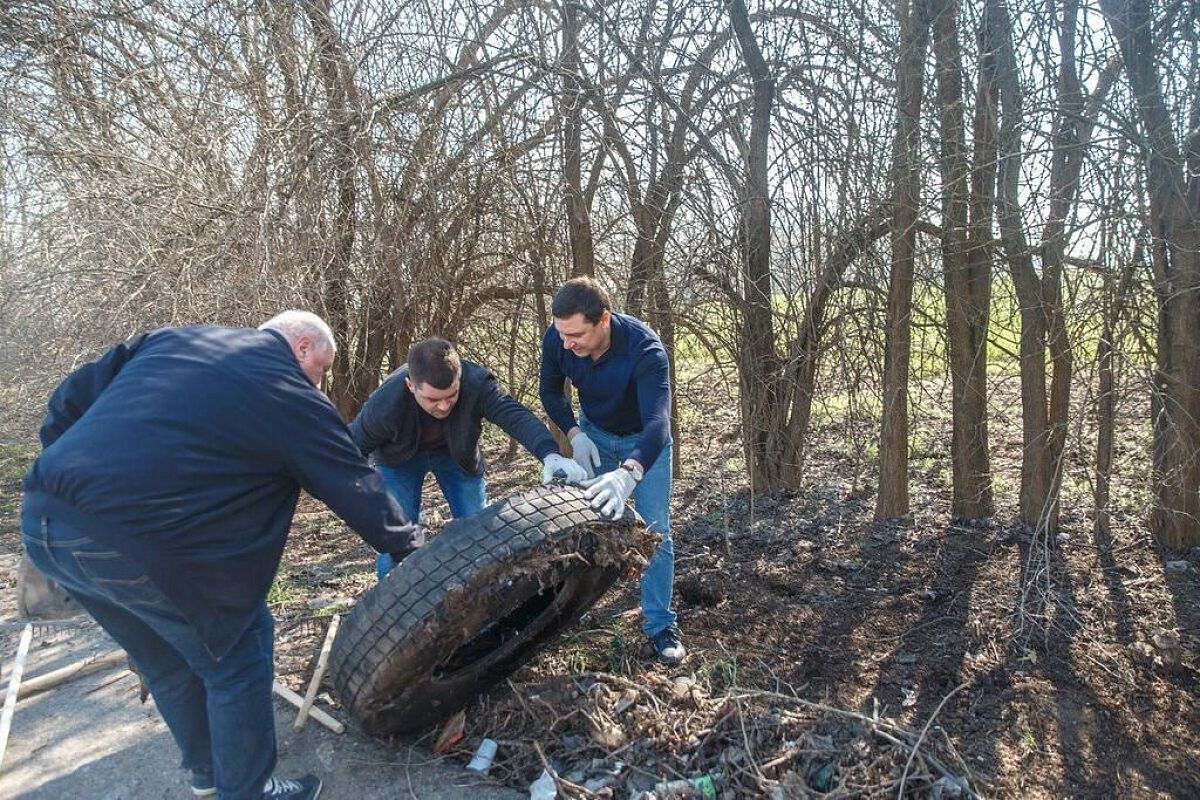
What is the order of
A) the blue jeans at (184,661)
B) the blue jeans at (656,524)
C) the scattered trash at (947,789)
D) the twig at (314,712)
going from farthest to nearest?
1. the blue jeans at (656,524)
2. the twig at (314,712)
3. the scattered trash at (947,789)
4. the blue jeans at (184,661)

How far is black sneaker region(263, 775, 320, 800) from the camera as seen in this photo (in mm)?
2965

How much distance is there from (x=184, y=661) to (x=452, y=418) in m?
1.50

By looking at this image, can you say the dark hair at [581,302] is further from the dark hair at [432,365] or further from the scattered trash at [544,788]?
the scattered trash at [544,788]

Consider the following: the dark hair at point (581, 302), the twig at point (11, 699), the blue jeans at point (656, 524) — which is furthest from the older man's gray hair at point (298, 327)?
the twig at point (11, 699)

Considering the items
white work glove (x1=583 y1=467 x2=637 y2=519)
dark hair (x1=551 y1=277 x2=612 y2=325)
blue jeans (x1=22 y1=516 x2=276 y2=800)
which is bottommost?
blue jeans (x1=22 y1=516 x2=276 y2=800)

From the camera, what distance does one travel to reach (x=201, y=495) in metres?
2.47

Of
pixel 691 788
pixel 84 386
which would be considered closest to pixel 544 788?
pixel 691 788

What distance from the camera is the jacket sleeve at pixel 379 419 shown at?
3.83m

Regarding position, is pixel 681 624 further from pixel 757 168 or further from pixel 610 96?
pixel 610 96

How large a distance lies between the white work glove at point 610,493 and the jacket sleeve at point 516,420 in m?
0.33

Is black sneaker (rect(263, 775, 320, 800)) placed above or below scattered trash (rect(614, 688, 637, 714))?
below

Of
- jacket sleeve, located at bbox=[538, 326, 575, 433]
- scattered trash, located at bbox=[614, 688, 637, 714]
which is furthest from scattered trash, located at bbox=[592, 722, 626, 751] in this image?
jacket sleeve, located at bbox=[538, 326, 575, 433]

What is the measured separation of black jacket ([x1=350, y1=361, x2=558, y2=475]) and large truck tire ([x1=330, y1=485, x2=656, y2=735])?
582 millimetres

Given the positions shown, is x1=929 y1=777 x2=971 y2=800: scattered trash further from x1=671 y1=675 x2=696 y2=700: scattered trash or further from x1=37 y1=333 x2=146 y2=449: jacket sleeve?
x1=37 y1=333 x2=146 y2=449: jacket sleeve
